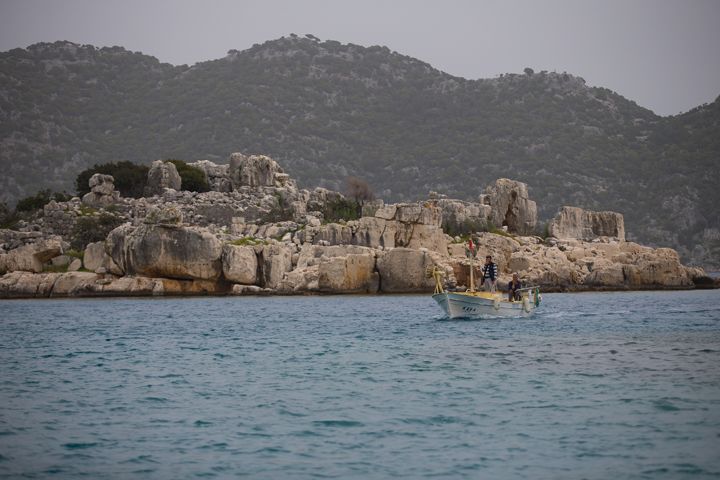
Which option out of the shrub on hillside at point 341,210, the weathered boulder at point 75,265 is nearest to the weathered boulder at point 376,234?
the shrub on hillside at point 341,210

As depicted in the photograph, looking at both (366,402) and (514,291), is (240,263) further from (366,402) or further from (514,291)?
(366,402)

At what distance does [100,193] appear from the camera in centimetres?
10088

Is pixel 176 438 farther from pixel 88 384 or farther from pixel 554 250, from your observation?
pixel 554 250

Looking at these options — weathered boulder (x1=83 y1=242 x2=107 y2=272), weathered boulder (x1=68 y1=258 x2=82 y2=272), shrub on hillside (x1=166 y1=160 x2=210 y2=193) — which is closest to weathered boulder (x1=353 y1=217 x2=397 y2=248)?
weathered boulder (x1=83 y1=242 x2=107 y2=272)

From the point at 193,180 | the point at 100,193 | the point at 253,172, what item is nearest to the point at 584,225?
the point at 253,172

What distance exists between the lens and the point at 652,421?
2125 cm

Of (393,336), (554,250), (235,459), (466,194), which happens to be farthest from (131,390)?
(466,194)

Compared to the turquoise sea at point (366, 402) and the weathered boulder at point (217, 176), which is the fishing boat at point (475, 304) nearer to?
the turquoise sea at point (366, 402)

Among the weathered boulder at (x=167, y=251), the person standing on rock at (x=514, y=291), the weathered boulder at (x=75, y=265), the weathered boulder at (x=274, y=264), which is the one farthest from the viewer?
the weathered boulder at (x=75, y=265)

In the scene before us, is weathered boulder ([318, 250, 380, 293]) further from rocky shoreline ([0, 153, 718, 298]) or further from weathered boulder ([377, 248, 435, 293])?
weathered boulder ([377, 248, 435, 293])

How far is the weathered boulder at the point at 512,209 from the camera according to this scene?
348 ft

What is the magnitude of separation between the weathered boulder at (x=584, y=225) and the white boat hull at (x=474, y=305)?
53282 millimetres

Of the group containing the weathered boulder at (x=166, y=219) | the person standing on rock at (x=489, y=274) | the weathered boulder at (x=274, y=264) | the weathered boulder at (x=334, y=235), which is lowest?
the person standing on rock at (x=489, y=274)

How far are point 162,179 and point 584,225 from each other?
149ft
